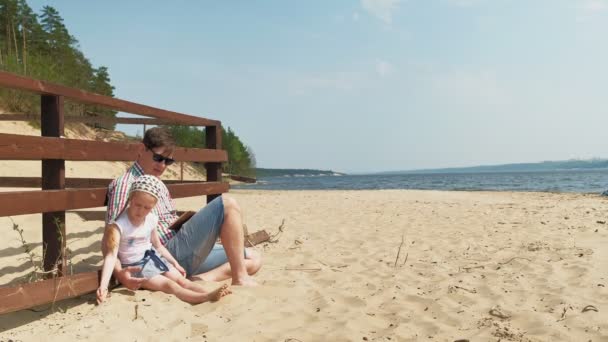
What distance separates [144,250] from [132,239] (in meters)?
0.15

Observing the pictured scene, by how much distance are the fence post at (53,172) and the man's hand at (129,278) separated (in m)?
0.48

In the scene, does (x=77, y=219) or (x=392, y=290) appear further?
(x=77, y=219)

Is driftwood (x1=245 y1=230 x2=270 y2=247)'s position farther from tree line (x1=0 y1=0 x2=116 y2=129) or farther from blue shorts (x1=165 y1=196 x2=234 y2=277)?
tree line (x1=0 y1=0 x2=116 y2=129)

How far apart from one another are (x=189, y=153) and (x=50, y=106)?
1.77m

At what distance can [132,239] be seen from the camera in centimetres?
342

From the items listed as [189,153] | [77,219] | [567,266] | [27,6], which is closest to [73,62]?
[27,6]

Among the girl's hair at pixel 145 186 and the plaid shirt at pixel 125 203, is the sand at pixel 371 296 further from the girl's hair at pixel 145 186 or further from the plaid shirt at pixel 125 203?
the girl's hair at pixel 145 186

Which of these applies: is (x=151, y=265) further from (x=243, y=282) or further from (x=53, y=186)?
(x=53, y=186)

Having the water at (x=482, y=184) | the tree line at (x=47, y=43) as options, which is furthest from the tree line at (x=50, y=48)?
the water at (x=482, y=184)

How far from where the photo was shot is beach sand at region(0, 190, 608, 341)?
298 cm

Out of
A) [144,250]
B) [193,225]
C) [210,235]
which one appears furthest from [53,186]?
[210,235]

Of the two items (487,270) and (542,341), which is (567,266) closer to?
(487,270)

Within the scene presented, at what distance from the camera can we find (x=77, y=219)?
23.5ft

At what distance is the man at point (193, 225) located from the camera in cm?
374
